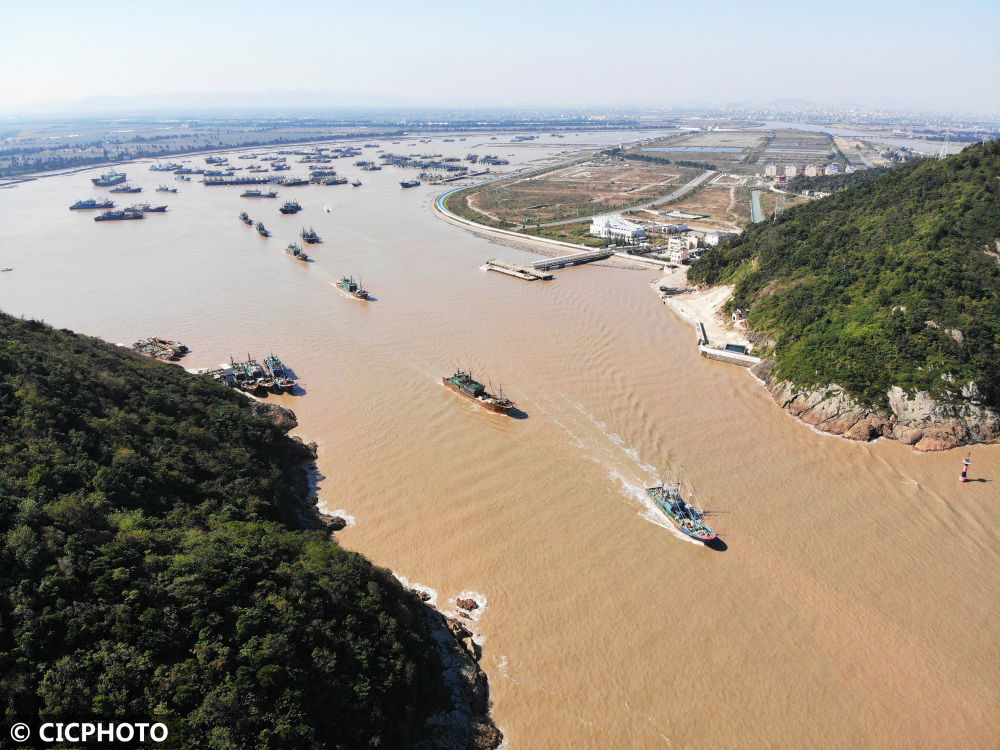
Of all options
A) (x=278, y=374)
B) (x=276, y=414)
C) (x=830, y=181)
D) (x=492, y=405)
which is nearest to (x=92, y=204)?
(x=278, y=374)

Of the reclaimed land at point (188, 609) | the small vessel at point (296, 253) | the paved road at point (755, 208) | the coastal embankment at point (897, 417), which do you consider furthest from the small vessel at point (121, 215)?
the coastal embankment at point (897, 417)

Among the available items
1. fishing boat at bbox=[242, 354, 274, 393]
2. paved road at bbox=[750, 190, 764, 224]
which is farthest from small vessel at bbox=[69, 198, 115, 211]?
paved road at bbox=[750, 190, 764, 224]

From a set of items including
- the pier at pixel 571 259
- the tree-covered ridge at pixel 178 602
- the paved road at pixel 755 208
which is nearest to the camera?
the tree-covered ridge at pixel 178 602

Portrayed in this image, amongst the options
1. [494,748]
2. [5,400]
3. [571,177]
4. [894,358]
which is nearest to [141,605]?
[494,748]

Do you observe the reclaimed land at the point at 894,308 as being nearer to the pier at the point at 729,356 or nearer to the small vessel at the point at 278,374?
the pier at the point at 729,356

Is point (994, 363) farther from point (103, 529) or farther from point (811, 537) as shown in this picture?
point (103, 529)
